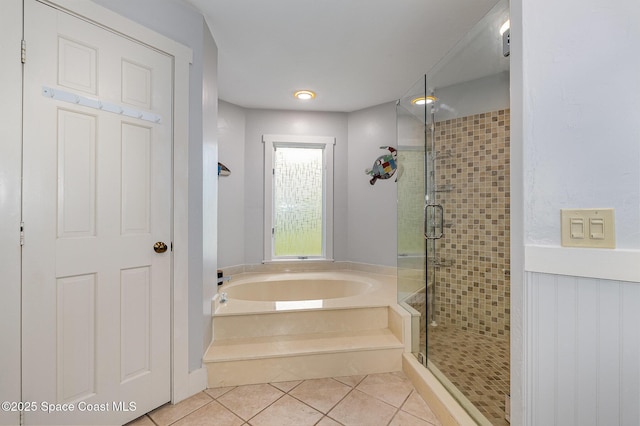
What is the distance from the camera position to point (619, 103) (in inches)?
33.6

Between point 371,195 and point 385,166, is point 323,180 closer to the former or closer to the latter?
point 371,195

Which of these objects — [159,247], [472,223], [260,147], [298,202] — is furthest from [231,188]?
→ [472,223]

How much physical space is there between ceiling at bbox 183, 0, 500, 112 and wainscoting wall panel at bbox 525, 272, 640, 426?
1.70m

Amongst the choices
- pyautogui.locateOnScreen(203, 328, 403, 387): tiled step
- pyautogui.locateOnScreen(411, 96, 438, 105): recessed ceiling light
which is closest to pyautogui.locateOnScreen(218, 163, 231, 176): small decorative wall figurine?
pyautogui.locateOnScreen(203, 328, 403, 387): tiled step

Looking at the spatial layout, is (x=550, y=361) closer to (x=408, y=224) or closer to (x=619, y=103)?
(x=619, y=103)

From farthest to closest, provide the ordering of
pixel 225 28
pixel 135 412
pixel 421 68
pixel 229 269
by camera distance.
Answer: pixel 229 269 → pixel 421 68 → pixel 225 28 → pixel 135 412

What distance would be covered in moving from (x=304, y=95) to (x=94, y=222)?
7.36 feet

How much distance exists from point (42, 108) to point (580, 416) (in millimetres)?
2311

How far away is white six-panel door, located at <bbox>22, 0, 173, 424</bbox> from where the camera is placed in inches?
47.6

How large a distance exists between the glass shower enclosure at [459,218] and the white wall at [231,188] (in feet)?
5.99

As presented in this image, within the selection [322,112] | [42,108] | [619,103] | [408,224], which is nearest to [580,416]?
[619,103]

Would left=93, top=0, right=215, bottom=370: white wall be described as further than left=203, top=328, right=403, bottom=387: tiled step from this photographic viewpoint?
No

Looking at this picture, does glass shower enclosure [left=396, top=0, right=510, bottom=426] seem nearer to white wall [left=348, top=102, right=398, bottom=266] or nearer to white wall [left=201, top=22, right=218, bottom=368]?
white wall [left=348, top=102, right=398, bottom=266]

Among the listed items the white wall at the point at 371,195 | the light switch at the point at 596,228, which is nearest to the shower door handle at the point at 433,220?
the white wall at the point at 371,195
